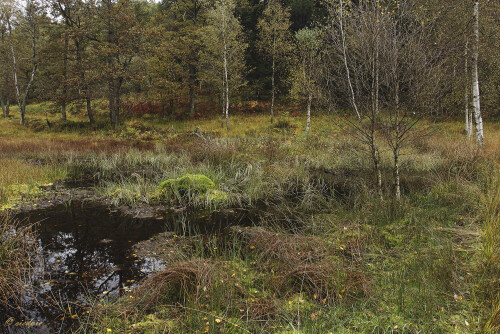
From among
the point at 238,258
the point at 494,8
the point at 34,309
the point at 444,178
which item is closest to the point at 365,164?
the point at 444,178

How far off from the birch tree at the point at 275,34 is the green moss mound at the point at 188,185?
51.1 ft

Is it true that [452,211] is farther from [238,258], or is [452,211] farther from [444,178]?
[238,258]

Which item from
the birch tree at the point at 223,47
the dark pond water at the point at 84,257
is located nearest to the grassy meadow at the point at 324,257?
the dark pond water at the point at 84,257

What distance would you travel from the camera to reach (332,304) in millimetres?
2932

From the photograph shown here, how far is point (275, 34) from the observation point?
21891mm

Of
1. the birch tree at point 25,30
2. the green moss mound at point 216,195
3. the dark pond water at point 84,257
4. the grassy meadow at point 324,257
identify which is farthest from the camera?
the birch tree at point 25,30

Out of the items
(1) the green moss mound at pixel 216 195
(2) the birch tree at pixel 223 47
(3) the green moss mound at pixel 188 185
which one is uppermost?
(2) the birch tree at pixel 223 47

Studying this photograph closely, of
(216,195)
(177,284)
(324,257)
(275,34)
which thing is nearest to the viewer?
(177,284)

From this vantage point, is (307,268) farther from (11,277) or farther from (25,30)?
(25,30)

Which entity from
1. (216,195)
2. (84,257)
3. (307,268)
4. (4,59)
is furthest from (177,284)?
(4,59)

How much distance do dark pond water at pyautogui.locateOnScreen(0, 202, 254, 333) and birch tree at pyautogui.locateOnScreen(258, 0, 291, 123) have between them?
1736 centimetres

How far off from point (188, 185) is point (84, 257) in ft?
10.8

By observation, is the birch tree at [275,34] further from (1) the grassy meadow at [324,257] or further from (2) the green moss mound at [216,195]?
(2) the green moss mound at [216,195]

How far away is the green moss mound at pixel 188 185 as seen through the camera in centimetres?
730
